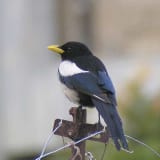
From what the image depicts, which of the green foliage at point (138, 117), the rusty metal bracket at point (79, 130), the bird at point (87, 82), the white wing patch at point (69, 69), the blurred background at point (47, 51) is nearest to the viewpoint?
the rusty metal bracket at point (79, 130)

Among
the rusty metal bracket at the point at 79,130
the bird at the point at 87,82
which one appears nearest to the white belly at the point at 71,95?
the bird at the point at 87,82

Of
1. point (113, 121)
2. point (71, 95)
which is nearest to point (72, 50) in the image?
point (71, 95)

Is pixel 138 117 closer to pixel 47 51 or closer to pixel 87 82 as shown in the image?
pixel 47 51

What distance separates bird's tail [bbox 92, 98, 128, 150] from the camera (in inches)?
100

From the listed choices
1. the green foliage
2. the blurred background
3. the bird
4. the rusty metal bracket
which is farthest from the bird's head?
the blurred background

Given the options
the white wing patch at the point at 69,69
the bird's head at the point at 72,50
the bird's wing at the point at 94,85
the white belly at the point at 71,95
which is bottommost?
the white belly at the point at 71,95

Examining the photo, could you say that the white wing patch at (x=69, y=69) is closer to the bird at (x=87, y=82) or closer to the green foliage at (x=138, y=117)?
the bird at (x=87, y=82)

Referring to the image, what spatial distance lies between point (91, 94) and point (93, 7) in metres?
3.51

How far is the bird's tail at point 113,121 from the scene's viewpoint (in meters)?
2.55

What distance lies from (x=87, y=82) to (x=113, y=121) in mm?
324

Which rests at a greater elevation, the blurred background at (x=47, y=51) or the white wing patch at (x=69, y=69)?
the white wing patch at (x=69, y=69)

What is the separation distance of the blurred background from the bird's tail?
336cm

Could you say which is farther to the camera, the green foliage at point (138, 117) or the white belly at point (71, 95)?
the green foliage at point (138, 117)

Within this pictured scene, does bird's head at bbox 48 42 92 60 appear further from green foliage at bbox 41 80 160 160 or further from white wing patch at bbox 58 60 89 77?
green foliage at bbox 41 80 160 160
